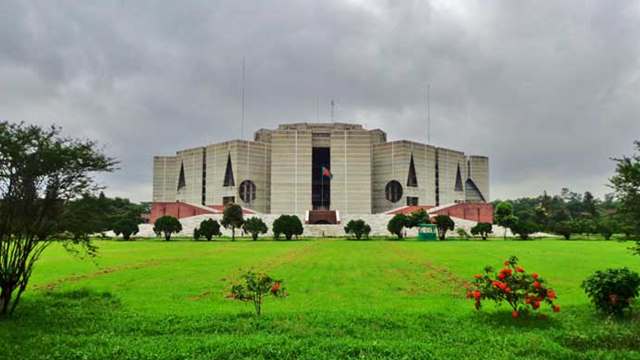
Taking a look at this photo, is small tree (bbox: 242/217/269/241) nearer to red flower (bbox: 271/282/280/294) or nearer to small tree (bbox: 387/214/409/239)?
small tree (bbox: 387/214/409/239)

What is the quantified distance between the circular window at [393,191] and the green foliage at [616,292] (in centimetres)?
7578

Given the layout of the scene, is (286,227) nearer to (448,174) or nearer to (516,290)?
(516,290)

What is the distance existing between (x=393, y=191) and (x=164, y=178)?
41665 millimetres

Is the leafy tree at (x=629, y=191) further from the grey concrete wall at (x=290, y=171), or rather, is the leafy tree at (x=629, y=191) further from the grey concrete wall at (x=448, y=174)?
the grey concrete wall at (x=448, y=174)

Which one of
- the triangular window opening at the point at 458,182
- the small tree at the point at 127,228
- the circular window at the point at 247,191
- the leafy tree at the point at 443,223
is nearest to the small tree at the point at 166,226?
the small tree at the point at 127,228

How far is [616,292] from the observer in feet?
30.1

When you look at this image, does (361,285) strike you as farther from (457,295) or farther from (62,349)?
(62,349)

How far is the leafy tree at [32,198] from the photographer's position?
9172 mm

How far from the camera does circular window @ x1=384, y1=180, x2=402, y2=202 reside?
279 feet

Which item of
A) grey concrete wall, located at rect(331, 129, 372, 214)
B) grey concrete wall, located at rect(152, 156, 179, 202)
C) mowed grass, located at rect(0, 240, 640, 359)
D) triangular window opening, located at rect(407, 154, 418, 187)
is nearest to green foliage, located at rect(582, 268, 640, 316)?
mowed grass, located at rect(0, 240, 640, 359)

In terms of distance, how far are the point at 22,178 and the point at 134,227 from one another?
43.3 metres

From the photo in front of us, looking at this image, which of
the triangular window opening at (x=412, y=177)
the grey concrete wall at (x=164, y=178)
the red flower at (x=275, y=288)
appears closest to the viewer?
the red flower at (x=275, y=288)

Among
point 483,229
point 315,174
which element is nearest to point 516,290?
point 483,229

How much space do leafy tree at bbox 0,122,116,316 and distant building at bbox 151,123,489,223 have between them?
61703 millimetres
